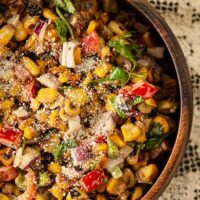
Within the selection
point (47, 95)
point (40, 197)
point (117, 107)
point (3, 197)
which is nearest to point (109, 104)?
point (117, 107)

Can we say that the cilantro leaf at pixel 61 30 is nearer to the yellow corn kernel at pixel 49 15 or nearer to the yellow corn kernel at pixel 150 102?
the yellow corn kernel at pixel 49 15

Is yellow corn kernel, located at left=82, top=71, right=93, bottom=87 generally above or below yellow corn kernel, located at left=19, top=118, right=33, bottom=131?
above

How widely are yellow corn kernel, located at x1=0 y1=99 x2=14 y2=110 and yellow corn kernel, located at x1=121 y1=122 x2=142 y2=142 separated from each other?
0.44 meters

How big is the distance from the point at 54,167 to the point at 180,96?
22.1 inches

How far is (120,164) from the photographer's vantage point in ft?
6.80

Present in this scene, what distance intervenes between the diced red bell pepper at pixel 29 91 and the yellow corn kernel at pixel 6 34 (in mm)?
185

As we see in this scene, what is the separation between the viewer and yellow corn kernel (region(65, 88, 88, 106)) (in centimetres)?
200

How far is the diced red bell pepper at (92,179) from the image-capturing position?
2014 mm

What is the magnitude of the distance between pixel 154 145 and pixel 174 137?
99mm

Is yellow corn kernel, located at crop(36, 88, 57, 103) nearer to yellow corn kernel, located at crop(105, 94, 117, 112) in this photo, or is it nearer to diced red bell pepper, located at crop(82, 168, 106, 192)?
yellow corn kernel, located at crop(105, 94, 117, 112)

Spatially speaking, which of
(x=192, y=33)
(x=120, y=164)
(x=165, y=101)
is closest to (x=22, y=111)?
(x=120, y=164)

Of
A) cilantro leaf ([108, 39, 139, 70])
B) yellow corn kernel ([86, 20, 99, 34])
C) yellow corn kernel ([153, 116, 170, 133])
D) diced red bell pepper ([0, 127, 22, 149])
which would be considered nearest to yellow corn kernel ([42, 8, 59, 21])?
yellow corn kernel ([86, 20, 99, 34])

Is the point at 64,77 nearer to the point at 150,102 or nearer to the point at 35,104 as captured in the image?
the point at 35,104

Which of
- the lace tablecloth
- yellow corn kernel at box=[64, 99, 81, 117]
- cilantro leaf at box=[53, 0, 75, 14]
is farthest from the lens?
the lace tablecloth
